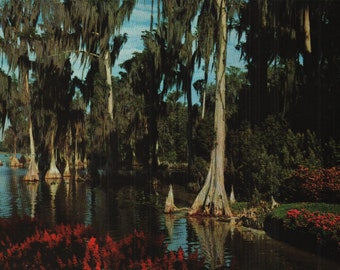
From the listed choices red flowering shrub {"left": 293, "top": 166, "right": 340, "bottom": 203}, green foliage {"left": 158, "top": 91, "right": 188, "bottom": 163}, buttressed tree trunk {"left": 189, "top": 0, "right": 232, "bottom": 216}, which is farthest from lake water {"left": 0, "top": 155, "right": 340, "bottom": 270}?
green foliage {"left": 158, "top": 91, "right": 188, "bottom": 163}

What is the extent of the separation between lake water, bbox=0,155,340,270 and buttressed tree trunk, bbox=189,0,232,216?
762 millimetres

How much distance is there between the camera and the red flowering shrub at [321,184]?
50.7ft

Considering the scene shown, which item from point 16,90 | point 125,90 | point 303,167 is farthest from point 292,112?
point 125,90

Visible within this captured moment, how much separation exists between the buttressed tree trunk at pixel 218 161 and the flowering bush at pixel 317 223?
5.22 meters

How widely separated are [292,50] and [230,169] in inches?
260

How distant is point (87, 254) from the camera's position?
586cm

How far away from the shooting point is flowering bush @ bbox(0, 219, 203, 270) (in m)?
5.58

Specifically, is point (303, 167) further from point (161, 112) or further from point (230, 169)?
point (161, 112)

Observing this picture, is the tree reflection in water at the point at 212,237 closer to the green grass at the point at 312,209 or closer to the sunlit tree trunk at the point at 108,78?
the green grass at the point at 312,209

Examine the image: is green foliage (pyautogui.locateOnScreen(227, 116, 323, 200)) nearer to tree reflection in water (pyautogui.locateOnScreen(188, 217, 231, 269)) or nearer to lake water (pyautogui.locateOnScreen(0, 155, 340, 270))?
tree reflection in water (pyautogui.locateOnScreen(188, 217, 231, 269))

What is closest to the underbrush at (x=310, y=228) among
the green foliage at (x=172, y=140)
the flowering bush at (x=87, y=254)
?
the flowering bush at (x=87, y=254)

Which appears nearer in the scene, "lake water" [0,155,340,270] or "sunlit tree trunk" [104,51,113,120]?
"lake water" [0,155,340,270]

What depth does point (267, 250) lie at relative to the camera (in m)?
11.6

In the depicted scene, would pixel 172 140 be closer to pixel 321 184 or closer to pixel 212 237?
pixel 321 184
